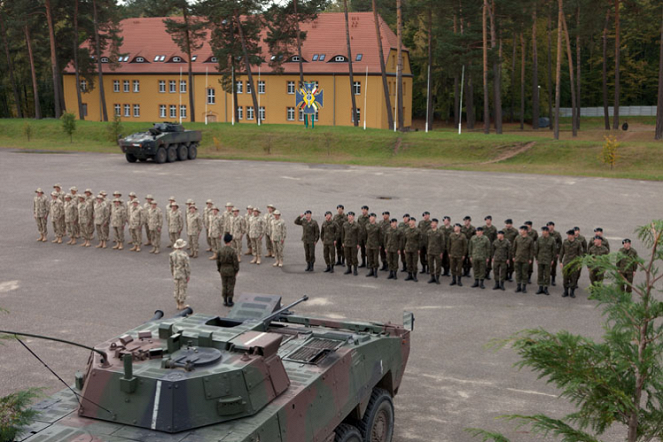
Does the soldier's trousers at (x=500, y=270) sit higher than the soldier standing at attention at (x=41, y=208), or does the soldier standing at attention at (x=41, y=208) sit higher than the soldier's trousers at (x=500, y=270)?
the soldier standing at attention at (x=41, y=208)

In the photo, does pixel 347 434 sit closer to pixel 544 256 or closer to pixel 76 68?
pixel 544 256

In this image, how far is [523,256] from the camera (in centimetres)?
1508

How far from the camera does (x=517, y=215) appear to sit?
22750 mm

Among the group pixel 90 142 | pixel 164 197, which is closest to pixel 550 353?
pixel 164 197

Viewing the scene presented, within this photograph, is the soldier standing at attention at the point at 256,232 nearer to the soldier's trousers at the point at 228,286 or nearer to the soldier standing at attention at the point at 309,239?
the soldier standing at attention at the point at 309,239

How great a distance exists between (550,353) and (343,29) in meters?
57.4

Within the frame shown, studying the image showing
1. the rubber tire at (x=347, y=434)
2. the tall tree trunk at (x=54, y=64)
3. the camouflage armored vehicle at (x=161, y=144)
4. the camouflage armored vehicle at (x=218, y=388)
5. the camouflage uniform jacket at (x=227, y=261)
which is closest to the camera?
the camouflage armored vehicle at (x=218, y=388)

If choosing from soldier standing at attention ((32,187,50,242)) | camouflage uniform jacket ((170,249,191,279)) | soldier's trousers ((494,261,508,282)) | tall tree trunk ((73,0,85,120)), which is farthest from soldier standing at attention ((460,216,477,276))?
tall tree trunk ((73,0,85,120))

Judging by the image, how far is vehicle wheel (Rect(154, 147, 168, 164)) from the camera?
35619 mm

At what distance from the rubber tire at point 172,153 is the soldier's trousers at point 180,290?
24.1 meters

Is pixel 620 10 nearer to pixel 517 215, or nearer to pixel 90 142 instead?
pixel 517 215

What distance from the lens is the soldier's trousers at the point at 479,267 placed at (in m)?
15.4

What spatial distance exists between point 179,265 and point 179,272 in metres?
0.13

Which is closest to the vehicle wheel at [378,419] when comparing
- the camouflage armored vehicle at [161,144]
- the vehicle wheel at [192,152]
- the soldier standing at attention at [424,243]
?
the soldier standing at attention at [424,243]
